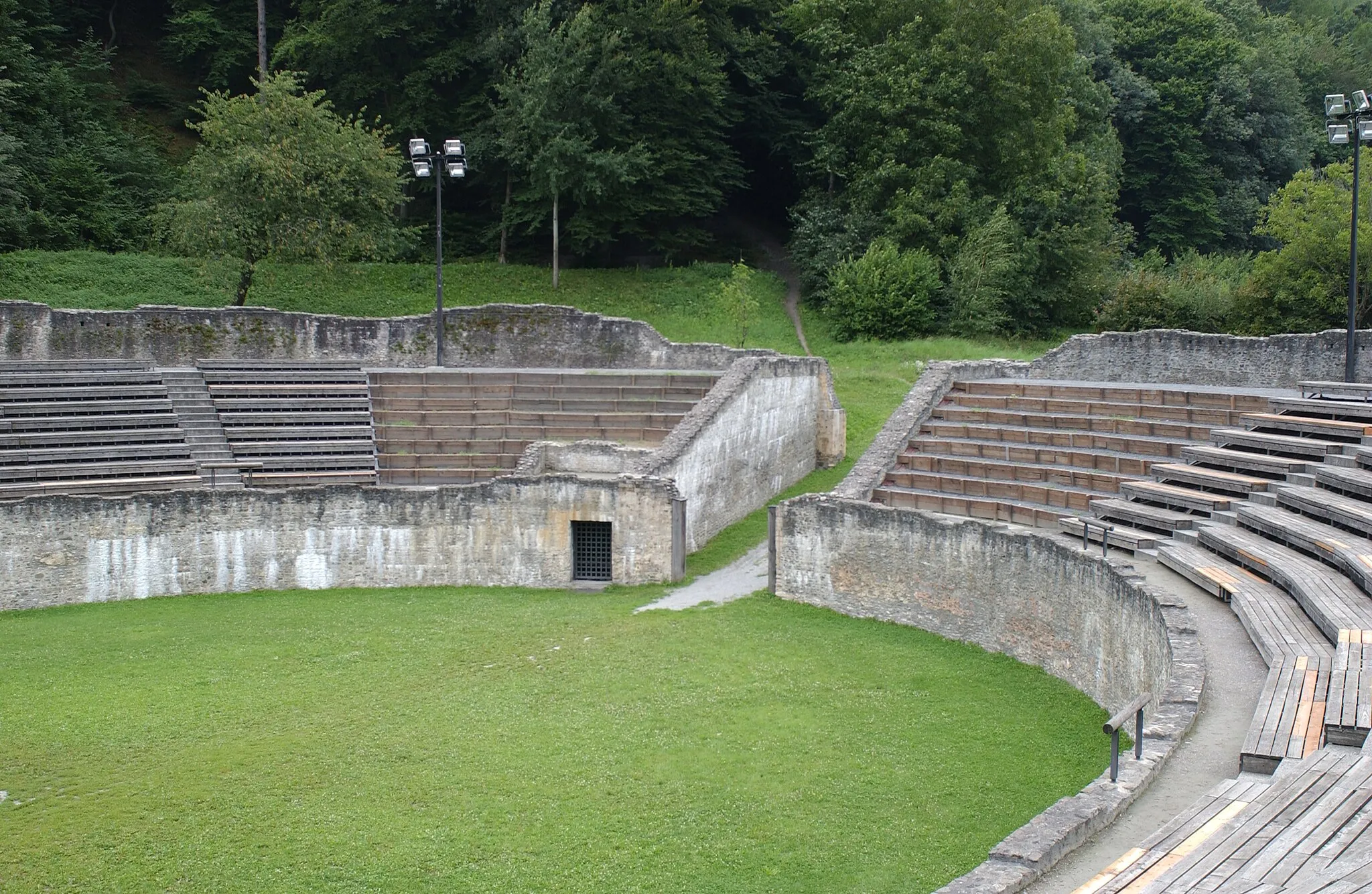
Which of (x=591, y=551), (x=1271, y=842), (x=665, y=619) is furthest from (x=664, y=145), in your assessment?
(x=1271, y=842)

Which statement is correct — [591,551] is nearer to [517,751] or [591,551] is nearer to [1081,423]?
[517,751]

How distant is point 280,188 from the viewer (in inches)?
1030

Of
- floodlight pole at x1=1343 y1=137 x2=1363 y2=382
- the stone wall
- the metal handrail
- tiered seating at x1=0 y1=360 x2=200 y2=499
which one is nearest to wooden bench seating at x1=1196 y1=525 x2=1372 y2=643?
the stone wall

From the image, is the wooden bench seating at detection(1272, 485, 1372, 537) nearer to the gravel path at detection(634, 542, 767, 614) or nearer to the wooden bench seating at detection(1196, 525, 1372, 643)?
the wooden bench seating at detection(1196, 525, 1372, 643)

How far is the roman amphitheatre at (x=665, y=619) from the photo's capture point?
352 inches

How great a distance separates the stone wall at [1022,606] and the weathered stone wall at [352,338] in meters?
7.86

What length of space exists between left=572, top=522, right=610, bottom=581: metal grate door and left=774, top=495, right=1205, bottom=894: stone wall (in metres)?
2.69

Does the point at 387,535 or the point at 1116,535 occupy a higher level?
the point at 1116,535

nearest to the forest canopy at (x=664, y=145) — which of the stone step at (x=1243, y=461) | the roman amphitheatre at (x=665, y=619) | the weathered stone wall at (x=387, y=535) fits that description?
the roman amphitheatre at (x=665, y=619)

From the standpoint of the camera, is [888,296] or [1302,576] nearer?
[1302,576]

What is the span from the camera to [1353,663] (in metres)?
8.60

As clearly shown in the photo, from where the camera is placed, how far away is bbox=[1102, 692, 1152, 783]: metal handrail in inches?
287

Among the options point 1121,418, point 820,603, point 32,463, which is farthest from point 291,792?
point 1121,418

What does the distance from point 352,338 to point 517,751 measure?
14.7m
